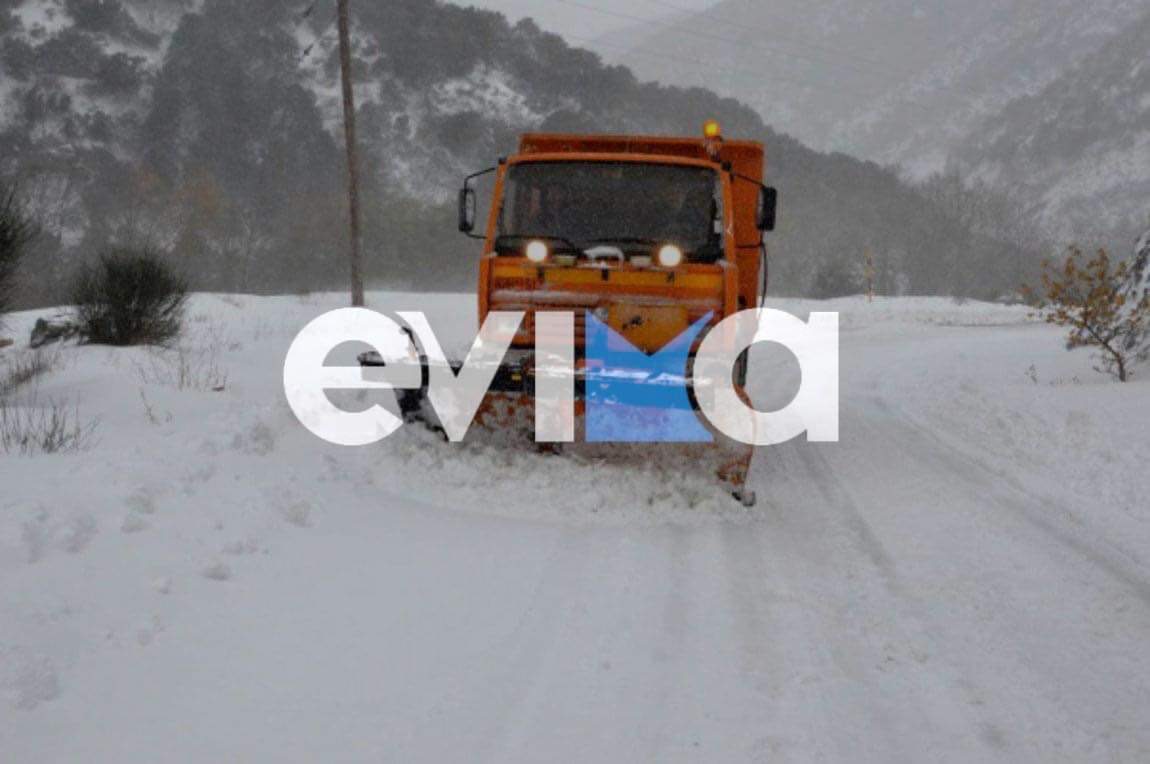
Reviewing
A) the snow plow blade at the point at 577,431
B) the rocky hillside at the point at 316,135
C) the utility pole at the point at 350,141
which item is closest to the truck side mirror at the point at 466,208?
the snow plow blade at the point at 577,431

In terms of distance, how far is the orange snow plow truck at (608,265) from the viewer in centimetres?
589

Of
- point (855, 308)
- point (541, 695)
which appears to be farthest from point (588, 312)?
point (855, 308)

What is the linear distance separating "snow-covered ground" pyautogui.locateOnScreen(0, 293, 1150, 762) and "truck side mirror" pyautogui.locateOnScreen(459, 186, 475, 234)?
7.37ft

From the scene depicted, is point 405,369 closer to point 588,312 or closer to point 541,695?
point 588,312

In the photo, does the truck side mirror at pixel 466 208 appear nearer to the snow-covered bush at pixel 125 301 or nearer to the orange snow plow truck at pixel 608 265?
the orange snow plow truck at pixel 608 265

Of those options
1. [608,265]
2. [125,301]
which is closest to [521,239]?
[608,265]

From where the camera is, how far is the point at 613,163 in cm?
705

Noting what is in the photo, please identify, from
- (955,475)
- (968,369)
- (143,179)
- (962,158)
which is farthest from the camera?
(962,158)

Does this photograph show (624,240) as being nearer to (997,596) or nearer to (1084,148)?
(997,596)

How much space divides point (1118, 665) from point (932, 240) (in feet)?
239

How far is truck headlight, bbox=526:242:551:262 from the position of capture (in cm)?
647

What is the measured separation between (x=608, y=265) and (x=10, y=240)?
7.70 metres

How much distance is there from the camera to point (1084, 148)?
11019 centimetres

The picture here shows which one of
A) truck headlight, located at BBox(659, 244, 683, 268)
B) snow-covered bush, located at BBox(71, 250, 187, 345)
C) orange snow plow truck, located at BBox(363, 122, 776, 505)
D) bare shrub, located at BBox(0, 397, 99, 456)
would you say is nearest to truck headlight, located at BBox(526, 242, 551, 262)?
orange snow plow truck, located at BBox(363, 122, 776, 505)
